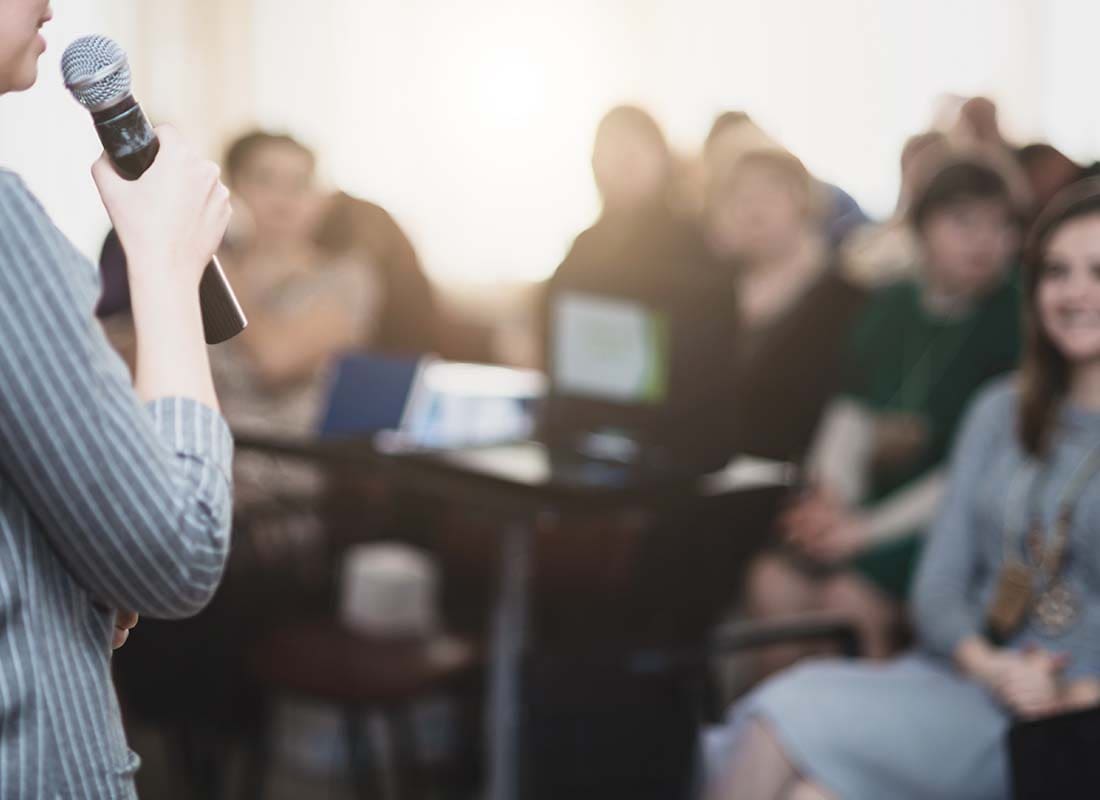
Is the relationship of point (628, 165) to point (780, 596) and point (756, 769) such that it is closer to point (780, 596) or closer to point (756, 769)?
point (780, 596)

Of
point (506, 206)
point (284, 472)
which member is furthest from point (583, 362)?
point (506, 206)

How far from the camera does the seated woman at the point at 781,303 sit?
2812mm

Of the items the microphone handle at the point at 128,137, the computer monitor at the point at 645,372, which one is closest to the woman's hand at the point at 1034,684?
the computer monitor at the point at 645,372

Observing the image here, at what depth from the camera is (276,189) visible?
3166 millimetres

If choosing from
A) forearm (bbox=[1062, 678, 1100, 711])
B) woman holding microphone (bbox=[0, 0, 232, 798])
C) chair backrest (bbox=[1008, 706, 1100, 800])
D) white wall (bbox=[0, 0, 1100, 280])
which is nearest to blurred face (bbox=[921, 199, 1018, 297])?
forearm (bbox=[1062, 678, 1100, 711])

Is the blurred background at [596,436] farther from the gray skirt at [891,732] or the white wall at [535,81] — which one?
the white wall at [535,81]

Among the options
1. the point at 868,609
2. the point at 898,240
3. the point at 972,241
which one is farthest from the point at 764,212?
the point at 868,609

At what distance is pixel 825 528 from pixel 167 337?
1.99m

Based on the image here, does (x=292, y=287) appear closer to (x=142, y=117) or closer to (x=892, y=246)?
(x=892, y=246)

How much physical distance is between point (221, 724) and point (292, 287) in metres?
1.11

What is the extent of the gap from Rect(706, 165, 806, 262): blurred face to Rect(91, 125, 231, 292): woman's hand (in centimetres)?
225

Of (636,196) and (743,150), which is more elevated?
(743,150)

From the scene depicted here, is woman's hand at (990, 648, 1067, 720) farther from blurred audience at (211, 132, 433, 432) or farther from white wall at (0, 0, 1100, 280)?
white wall at (0, 0, 1100, 280)

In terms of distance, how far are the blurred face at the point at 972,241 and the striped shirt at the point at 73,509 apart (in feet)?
6.66
